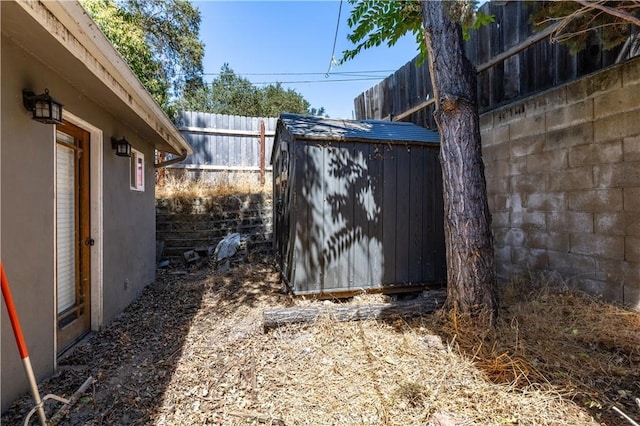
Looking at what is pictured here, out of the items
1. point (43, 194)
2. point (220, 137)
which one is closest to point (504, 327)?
point (43, 194)

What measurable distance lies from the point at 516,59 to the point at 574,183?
173 centimetres

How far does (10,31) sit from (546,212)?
4.77 meters

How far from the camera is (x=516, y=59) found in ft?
13.2

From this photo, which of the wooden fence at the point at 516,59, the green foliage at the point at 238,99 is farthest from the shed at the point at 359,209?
the green foliage at the point at 238,99

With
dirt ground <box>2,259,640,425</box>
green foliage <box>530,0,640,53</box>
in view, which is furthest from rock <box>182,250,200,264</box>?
green foliage <box>530,0,640,53</box>

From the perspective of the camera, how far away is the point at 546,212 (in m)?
3.64

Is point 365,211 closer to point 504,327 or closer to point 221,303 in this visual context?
point 504,327

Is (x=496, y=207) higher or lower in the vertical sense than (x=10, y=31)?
lower

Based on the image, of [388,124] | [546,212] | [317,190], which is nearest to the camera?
[546,212]

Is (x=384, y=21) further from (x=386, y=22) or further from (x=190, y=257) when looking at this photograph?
(x=190, y=257)

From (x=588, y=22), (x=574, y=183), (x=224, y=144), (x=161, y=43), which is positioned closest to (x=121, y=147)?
(x=588, y=22)

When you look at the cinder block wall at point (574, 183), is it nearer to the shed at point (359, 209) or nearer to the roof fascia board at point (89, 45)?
the shed at point (359, 209)

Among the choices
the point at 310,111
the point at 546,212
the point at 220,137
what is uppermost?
the point at 310,111

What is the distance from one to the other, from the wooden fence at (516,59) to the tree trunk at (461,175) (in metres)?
1.22
